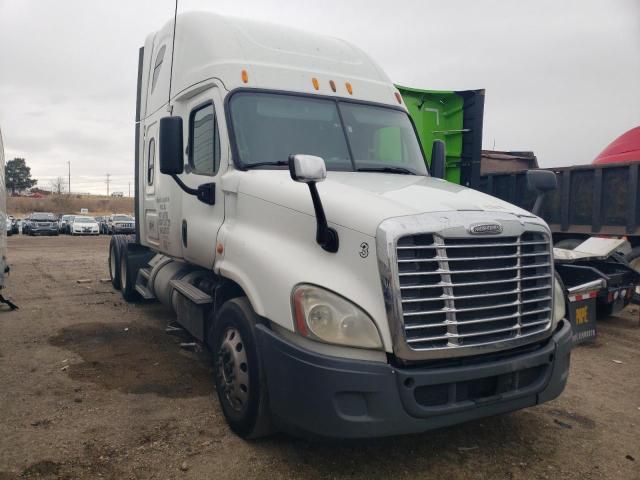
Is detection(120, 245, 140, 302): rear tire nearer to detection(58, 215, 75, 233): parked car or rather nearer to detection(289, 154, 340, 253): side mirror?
detection(289, 154, 340, 253): side mirror

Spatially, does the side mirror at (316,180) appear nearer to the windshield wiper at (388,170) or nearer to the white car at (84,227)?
the windshield wiper at (388,170)

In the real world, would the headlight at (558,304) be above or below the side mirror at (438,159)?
below

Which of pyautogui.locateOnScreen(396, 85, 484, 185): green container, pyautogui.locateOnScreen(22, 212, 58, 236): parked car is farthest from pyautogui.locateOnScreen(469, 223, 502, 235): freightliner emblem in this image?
pyautogui.locateOnScreen(22, 212, 58, 236): parked car

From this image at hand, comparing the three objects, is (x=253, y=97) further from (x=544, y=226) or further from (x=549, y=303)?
(x=549, y=303)

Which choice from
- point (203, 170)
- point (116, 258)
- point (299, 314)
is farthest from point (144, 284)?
point (299, 314)

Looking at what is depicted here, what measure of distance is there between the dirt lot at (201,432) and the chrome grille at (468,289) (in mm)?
916

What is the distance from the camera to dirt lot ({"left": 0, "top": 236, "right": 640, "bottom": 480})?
11.3ft

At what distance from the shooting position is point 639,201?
8992 mm

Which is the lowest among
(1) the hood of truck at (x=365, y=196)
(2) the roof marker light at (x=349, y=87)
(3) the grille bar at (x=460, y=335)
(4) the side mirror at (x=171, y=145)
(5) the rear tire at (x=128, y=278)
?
(5) the rear tire at (x=128, y=278)

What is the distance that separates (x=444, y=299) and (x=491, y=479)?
1.22m

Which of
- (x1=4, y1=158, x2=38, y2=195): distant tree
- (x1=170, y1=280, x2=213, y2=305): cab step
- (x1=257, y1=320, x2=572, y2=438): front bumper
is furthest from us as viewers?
(x1=4, y1=158, x2=38, y2=195): distant tree

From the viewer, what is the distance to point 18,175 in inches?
3423

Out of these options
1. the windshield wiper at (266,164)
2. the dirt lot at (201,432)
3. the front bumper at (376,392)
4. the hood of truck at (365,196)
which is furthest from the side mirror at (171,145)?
the dirt lot at (201,432)

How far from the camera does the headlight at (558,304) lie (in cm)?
380
